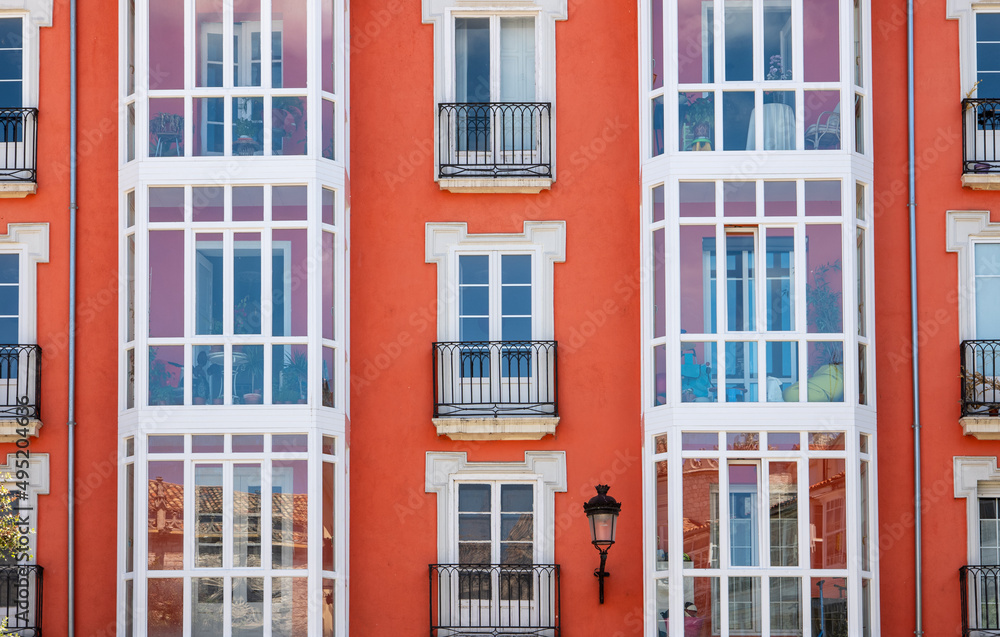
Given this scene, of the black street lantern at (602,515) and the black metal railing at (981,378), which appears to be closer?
the black street lantern at (602,515)

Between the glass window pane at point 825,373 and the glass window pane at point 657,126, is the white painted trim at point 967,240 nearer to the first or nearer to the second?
the glass window pane at point 825,373

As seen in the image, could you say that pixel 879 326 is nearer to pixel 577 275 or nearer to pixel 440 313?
pixel 577 275

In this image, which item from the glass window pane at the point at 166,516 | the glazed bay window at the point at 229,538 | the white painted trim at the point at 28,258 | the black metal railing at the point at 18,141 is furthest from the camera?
the black metal railing at the point at 18,141

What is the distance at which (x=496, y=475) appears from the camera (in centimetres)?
1730

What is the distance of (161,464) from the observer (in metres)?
16.7

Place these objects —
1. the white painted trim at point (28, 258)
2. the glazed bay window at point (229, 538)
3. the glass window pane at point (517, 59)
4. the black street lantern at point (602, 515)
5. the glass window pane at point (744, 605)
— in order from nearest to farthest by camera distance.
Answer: the black street lantern at point (602, 515) → the glass window pane at point (744, 605) → the glazed bay window at point (229, 538) → the white painted trim at point (28, 258) → the glass window pane at point (517, 59)

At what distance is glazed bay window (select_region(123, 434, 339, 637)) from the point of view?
53.7 feet

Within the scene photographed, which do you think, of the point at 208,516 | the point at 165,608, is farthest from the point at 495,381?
the point at 165,608

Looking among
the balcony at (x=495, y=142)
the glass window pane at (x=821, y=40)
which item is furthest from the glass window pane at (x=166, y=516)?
the glass window pane at (x=821, y=40)

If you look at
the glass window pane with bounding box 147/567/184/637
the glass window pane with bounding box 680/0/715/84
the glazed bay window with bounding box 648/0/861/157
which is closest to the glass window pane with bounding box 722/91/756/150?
the glazed bay window with bounding box 648/0/861/157

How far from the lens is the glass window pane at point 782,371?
54.7 ft

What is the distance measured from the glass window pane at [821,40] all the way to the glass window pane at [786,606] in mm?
5746

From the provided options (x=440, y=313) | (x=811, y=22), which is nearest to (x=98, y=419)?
(x=440, y=313)

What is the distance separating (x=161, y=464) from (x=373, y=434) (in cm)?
243
